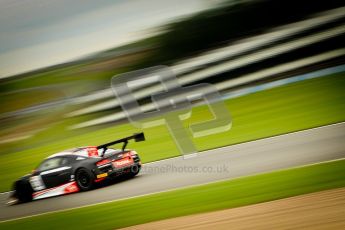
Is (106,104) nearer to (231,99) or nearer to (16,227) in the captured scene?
(231,99)

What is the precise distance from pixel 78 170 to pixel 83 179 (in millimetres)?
196

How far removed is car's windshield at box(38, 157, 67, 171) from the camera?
812 cm

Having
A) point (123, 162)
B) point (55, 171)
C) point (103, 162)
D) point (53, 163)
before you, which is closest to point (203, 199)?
point (123, 162)

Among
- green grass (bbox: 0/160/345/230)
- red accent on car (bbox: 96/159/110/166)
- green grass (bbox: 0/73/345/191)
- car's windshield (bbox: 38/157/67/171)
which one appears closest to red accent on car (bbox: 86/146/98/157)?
red accent on car (bbox: 96/159/110/166)

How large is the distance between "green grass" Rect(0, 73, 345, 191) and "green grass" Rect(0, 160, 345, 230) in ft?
9.59

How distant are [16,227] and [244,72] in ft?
25.1

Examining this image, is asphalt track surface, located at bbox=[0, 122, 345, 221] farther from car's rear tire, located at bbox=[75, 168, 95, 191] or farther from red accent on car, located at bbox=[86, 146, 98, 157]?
red accent on car, located at bbox=[86, 146, 98, 157]

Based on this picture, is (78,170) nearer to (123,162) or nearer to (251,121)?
(123,162)

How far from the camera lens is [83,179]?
7809mm

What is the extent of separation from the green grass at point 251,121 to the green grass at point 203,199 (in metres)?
2.92

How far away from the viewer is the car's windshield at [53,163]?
812 cm

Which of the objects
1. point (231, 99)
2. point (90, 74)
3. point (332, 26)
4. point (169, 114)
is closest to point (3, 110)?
point (90, 74)

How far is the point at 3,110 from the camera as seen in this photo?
49.9 ft

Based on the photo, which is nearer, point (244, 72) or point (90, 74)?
point (244, 72)
